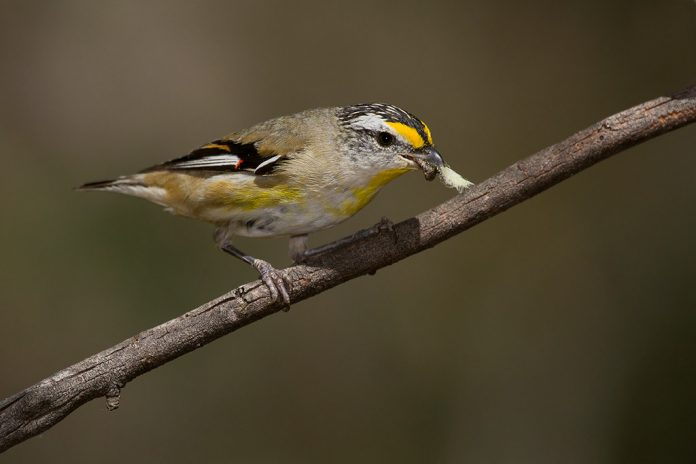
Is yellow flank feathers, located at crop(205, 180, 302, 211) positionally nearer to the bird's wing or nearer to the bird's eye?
the bird's wing

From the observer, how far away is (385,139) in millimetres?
4941

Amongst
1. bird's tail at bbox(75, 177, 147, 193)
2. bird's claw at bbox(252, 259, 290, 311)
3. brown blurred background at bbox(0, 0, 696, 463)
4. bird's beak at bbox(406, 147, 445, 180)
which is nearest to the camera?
bird's claw at bbox(252, 259, 290, 311)

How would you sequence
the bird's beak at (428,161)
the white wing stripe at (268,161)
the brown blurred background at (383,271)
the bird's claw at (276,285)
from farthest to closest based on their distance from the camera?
the brown blurred background at (383,271), the white wing stripe at (268,161), the bird's beak at (428,161), the bird's claw at (276,285)

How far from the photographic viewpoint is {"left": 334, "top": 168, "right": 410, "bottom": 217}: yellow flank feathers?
5000 mm

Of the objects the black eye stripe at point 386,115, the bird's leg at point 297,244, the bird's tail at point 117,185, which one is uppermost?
the bird's tail at point 117,185

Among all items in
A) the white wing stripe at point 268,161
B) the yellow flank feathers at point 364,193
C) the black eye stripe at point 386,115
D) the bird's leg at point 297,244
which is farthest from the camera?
the bird's leg at point 297,244

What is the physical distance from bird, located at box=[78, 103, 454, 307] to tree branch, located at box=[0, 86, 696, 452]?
252 millimetres

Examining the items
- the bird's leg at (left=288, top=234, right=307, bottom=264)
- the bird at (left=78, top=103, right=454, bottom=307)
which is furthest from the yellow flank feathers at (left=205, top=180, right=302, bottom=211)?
the bird's leg at (left=288, top=234, right=307, bottom=264)

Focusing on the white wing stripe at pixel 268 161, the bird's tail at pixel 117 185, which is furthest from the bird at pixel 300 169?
the bird's tail at pixel 117 185

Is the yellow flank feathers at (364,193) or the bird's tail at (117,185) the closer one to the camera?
the yellow flank feathers at (364,193)

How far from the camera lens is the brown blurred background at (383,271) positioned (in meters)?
7.26

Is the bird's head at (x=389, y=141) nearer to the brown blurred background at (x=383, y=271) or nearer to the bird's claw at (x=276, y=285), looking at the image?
the bird's claw at (x=276, y=285)

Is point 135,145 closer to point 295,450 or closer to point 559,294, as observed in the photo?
point 295,450

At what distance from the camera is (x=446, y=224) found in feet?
15.0
